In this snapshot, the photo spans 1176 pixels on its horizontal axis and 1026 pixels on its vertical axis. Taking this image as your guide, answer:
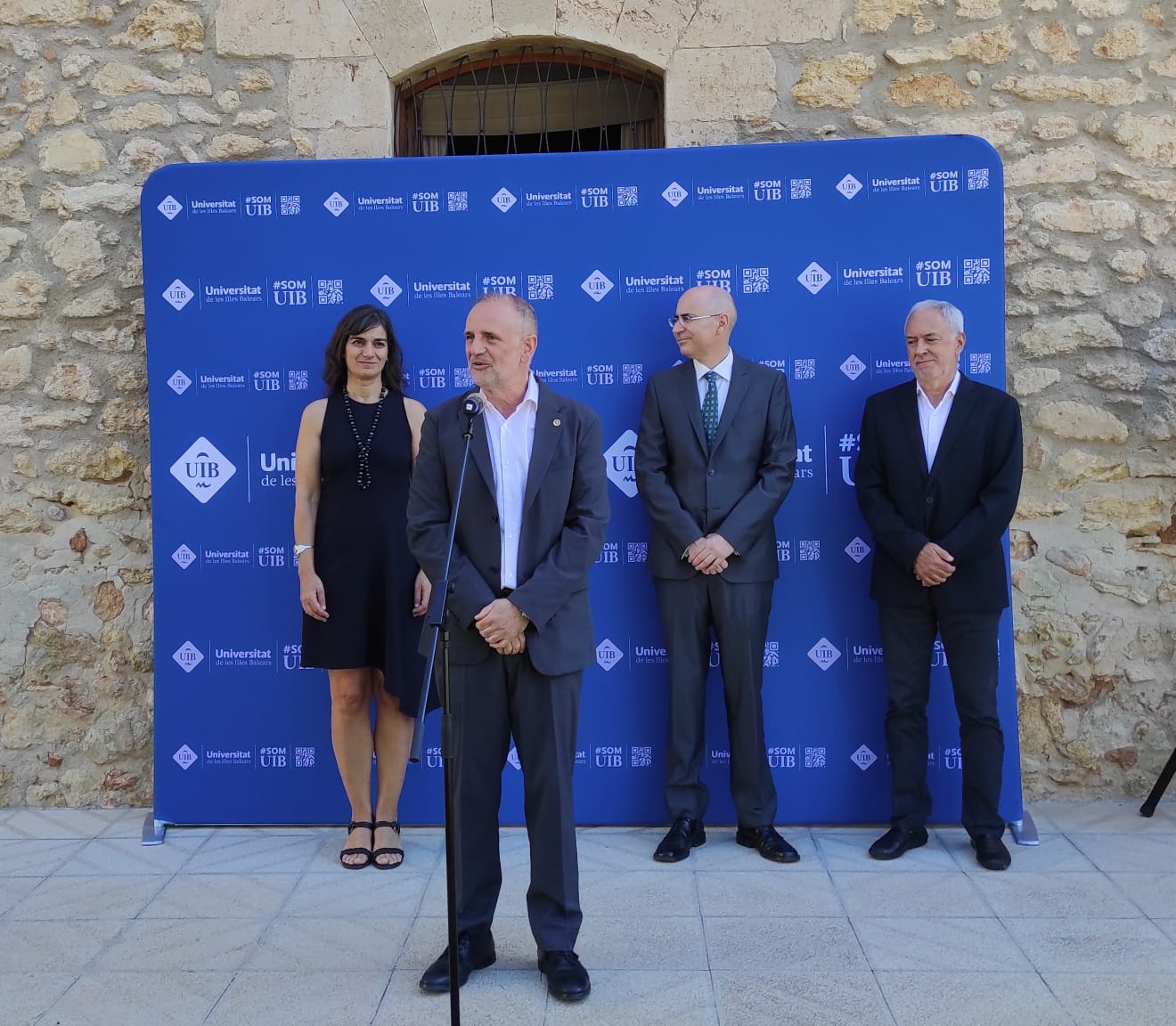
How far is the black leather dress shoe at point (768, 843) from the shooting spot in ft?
12.6

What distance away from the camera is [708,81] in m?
4.59

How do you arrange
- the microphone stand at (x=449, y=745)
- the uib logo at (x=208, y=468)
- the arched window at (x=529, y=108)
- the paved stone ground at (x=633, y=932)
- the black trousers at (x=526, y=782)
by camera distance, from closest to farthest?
the microphone stand at (x=449, y=745) → the paved stone ground at (x=633, y=932) → the black trousers at (x=526, y=782) → the uib logo at (x=208, y=468) → the arched window at (x=529, y=108)

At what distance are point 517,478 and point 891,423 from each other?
158 centimetres

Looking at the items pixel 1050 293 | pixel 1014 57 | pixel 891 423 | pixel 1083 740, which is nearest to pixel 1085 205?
pixel 1050 293

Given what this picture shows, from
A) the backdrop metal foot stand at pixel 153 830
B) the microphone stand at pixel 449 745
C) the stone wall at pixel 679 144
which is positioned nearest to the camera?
the microphone stand at pixel 449 745

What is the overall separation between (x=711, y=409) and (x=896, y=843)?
1.61m

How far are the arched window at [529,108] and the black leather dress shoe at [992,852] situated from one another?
301 centimetres

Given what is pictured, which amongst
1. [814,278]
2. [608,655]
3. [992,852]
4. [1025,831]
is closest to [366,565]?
[608,655]

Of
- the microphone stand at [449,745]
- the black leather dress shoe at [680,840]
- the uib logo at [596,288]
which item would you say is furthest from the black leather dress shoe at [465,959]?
the uib logo at [596,288]

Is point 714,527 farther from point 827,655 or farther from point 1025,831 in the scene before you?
point 1025,831

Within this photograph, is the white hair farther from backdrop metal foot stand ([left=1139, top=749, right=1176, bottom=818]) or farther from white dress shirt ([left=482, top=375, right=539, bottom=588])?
backdrop metal foot stand ([left=1139, top=749, right=1176, bottom=818])

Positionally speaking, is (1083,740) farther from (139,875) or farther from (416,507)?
(139,875)

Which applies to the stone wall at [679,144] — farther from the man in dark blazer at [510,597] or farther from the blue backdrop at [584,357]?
the man in dark blazer at [510,597]

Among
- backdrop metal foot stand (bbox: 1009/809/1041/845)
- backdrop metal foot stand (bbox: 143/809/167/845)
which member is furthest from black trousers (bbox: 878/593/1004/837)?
backdrop metal foot stand (bbox: 143/809/167/845)
